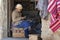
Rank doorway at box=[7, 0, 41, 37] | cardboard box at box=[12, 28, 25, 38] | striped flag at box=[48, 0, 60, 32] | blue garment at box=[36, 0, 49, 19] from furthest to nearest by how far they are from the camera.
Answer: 1. doorway at box=[7, 0, 41, 37]
2. cardboard box at box=[12, 28, 25, 38]
3. blue garment at box=[36, 0, 49, 19]
4. striped flag at box=[48, 0, 60, 32]

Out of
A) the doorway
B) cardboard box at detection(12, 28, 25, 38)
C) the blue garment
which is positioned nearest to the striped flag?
the blue garment

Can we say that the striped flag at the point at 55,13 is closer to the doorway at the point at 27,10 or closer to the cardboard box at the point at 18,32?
the cardboard box at the point at 18,32

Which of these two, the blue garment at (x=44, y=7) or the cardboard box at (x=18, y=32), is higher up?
the blue garment at (x=44, y=7)

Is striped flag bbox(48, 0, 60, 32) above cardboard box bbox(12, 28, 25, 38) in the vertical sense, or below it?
above

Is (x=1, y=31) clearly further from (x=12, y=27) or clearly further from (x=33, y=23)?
(x=33, y=23)

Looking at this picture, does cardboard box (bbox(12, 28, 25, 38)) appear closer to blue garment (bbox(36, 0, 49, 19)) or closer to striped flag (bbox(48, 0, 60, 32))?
blue garment (bbox(36, 0, 49, 19))

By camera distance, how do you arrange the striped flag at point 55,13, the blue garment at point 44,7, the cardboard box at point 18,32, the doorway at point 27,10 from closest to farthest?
the striped flag at point 55,13 < the blue garment at point 44,7 < the cardboard box at point 18,32 < the doorway at point 27,10

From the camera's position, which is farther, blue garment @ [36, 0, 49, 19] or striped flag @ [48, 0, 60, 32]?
blue garment @ [36, 0, 49, 19]

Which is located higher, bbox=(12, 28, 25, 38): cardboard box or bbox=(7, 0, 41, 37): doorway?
bbox=(7, 0, 41, 37): doorway

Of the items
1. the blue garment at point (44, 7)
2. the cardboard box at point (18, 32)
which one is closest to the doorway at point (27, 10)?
the cardboard box at point (18, 32)

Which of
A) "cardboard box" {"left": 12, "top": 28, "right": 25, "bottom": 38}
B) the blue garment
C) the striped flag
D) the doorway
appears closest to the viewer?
the striped flag

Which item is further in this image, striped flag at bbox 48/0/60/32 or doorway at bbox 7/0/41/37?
doorway at bbox 7/0/41/37

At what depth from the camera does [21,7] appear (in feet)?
29.5

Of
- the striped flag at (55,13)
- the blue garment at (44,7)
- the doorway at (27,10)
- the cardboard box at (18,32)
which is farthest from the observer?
the doorway at (27,10)
